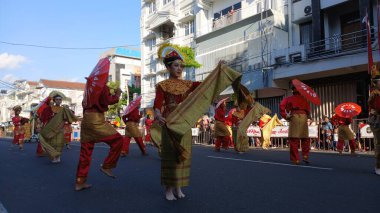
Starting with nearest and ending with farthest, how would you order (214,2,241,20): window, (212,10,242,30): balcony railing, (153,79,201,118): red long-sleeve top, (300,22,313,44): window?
1. (153,79,201,118): red long-sleeve top
2. (300,22,313,44): window
3. (212,10,242,30): balcony railing
4. (214,2,241,20): window

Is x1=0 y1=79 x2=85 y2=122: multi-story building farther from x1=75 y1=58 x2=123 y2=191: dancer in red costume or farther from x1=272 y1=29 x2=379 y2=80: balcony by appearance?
x1=75 y1=58 x2=123 y2=191: dancer in red costume

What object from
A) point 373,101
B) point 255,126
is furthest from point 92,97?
point 255,126

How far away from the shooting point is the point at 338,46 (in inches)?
685

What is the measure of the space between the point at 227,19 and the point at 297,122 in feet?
58.4

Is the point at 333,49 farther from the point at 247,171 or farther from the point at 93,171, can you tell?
the point at 93,171

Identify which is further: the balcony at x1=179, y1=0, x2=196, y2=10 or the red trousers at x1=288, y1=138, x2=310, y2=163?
the balcony at x1=179, y1=0, x2=196, y2=10

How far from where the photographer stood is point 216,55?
25125 mm

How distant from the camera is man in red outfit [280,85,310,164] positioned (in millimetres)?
8609

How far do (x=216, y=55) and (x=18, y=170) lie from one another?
18863mm

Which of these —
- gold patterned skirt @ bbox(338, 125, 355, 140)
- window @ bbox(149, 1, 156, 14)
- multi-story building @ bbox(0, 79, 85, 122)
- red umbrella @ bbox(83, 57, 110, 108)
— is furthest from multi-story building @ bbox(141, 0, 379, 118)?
multi-story building @ bbox(0, 79, 85, 122)

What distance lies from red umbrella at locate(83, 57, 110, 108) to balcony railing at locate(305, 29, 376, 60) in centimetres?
1342

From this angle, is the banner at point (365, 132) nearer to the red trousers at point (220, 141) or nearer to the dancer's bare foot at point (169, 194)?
the red trousers at point (220, 141)

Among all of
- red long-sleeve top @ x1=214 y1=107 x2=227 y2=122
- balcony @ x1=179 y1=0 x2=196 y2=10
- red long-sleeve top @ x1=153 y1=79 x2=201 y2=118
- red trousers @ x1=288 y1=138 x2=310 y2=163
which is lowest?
red trousers @ x1=288 y1=138 x2=310 y2=163

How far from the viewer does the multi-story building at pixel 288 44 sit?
17.1m
